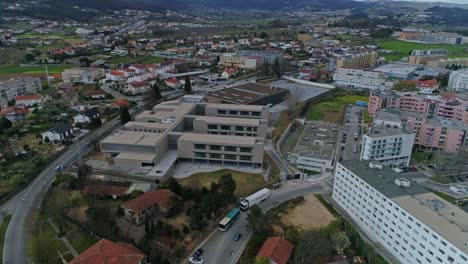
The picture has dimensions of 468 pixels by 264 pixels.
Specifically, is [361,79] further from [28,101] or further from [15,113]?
[15,113]

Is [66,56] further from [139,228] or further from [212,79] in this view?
[139,228]

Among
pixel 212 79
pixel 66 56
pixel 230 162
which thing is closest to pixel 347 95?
pixel 212 79

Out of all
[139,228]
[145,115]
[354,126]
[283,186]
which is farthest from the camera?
[354,126]

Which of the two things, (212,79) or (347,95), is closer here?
(347,95)

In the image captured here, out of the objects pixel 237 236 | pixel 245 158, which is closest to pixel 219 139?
pixel 245 158

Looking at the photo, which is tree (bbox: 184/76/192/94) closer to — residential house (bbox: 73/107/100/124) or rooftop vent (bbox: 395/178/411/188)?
residential house (bbox: 73/107/100/124)

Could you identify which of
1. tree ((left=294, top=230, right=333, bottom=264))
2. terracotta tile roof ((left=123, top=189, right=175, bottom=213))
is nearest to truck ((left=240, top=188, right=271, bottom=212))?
terracotta tile roof ((left=123, top=189, right=175, bottom=213))
